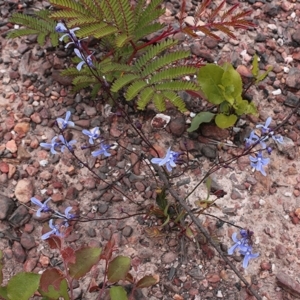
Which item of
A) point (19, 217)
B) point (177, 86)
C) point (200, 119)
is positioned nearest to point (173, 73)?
point (177, 86)

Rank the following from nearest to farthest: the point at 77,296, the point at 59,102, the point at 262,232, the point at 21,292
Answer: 1. the point at 21,292
2. the point at 77,296
3. the point at 262,232
4. the point at 59,102

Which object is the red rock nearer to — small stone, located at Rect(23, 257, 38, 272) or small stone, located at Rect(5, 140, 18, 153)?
small stone, located at Rect(5, 140, 18, 153)

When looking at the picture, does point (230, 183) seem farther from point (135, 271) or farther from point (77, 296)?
point (77, 296)

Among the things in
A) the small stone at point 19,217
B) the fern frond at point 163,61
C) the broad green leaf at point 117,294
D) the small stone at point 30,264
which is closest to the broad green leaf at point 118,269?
the broad green leaf at point 117,294

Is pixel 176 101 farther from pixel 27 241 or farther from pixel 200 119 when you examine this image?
pixel 27 241

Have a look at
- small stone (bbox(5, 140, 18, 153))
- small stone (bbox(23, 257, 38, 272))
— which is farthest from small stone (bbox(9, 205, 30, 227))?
small stone (bbox(5, 140, 18, 153))

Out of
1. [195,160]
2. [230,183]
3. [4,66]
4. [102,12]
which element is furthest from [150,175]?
[4,66]
